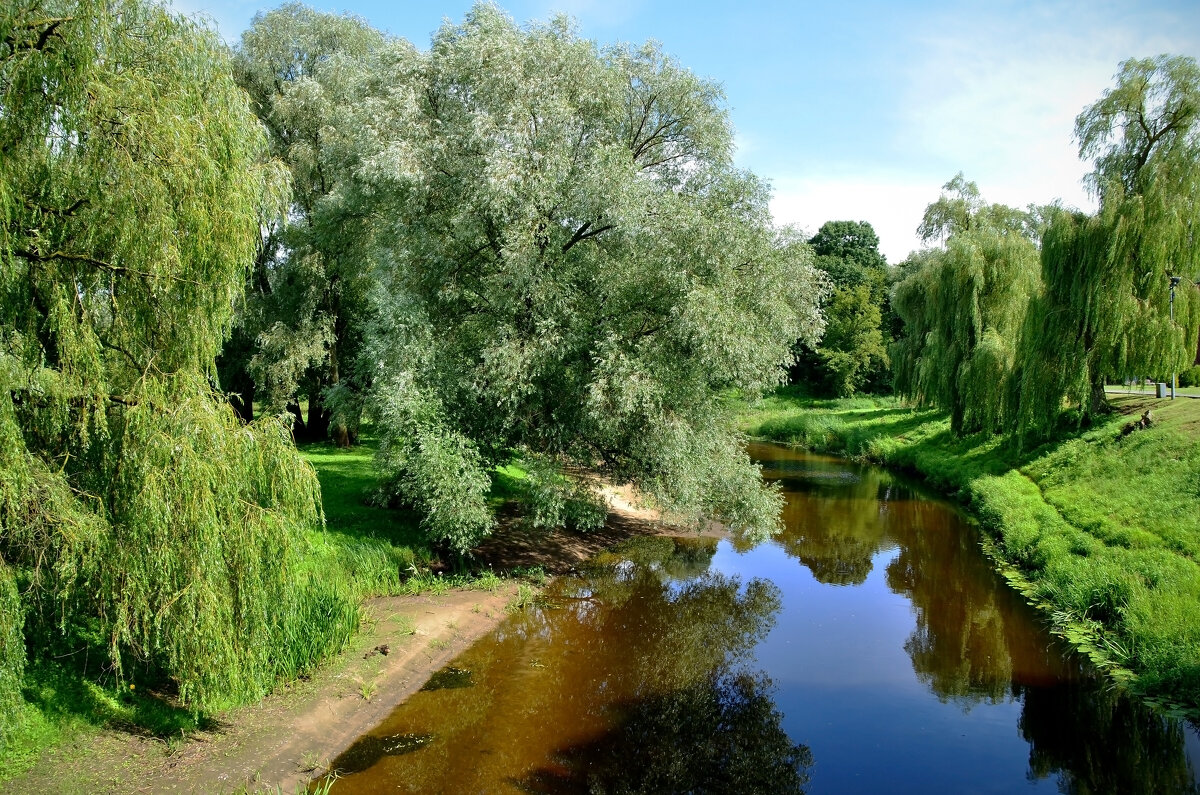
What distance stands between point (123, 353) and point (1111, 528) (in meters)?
19.3

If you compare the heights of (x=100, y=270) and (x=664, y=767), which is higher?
(x=100, y=270)

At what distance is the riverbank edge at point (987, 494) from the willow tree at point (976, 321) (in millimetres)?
2406

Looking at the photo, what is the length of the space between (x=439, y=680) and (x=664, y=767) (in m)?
4.31

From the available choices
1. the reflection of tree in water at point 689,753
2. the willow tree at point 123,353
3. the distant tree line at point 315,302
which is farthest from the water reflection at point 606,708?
the willow tree at point 123,353

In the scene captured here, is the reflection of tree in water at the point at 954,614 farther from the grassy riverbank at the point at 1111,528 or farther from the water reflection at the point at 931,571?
the grassy riverbank at the point at 1111,528

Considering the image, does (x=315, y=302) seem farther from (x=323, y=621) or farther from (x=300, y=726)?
(x=300, y=726)

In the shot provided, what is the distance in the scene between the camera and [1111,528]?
16.4 m

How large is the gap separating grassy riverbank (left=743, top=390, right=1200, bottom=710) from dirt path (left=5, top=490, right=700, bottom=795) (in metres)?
9.96

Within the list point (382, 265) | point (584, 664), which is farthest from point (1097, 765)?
point (382, 265)

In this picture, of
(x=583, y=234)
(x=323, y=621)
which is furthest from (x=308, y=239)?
(x=323, y=621)

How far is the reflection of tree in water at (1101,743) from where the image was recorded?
958 centimetres

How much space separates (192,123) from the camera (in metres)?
8.68

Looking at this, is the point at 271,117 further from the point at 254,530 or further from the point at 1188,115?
the point at 1188,115

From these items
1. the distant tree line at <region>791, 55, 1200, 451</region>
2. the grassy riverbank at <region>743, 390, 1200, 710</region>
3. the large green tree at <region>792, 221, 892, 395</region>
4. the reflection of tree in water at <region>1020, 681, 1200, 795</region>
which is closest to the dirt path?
the reflection of tree in water at <region>1020, 681, 1200, 795</region>
